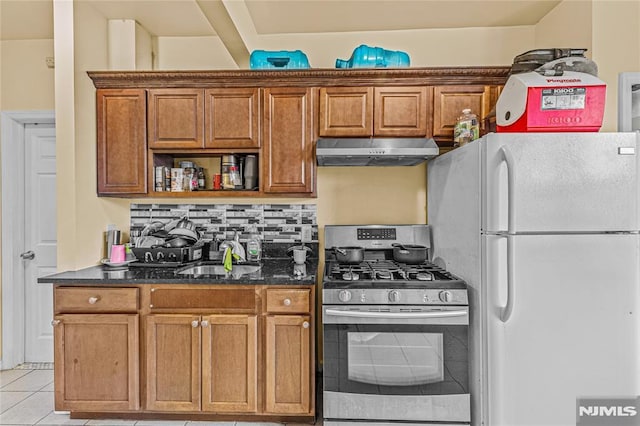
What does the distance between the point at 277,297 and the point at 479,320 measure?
1.10 metres

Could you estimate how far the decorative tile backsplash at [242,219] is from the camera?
3.00 m

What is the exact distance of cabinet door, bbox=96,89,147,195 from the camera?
8.91 ft

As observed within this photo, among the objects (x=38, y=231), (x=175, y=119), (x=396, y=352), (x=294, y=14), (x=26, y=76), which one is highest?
(x=294, y=14)

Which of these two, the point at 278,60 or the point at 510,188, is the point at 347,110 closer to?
the point at 278,60

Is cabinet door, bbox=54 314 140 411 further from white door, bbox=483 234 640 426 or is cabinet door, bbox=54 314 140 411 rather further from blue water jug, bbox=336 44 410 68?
blue water jug, bbox=336 44 410 68

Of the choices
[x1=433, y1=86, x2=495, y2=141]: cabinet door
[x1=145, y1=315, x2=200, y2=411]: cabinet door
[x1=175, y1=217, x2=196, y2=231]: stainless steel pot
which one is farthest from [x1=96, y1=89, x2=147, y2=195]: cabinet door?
[x1=433, y1=86, x2=495, y2=141]: cabinet door

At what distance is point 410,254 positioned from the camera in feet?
8.91

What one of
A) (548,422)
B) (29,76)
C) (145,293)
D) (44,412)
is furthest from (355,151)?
(29,76)

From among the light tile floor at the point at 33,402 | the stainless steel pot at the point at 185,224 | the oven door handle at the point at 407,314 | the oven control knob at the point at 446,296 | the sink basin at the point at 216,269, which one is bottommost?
the light tile floor at the point at 33,402

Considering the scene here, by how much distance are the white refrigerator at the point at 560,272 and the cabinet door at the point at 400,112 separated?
833 millimetres

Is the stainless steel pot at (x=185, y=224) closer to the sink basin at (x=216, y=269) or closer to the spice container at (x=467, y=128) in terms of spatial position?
the sink basin at (x=216, y=269)

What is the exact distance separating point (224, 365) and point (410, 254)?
1.42 metres

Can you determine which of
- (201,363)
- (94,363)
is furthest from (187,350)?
(94,363)

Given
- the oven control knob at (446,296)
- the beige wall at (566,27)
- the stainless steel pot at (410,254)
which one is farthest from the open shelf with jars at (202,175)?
the beige wall at (566,27)
